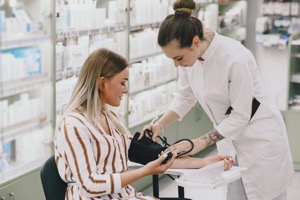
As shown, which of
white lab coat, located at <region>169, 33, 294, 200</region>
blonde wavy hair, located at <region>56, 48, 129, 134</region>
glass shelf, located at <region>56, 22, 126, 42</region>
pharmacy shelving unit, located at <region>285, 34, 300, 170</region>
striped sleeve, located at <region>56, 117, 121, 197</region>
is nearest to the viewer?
striped sleeve, located at <region>56, 117, 121, 197</region>

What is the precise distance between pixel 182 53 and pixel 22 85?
127cm

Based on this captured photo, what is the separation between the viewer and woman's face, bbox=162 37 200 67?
2641mm

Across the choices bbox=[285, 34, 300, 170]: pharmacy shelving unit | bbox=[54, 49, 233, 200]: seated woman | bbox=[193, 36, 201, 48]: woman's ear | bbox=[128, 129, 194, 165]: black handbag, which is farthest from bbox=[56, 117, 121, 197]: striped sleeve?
bbox=[285, 34, 300, 170]: pharmacy shelving unit

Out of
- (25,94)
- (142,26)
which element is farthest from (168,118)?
(142,26)

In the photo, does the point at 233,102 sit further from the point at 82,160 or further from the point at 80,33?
the point at 80,33

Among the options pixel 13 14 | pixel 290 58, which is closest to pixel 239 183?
pixel 13 14

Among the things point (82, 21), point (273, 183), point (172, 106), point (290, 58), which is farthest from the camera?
point (290, 58)

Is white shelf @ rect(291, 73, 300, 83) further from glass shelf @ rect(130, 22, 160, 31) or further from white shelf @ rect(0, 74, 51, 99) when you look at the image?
white shelf @ rect(0, 74, 51, 99)

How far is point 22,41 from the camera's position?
3.42m

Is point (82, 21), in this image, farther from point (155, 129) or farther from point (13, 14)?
point (155, 129)

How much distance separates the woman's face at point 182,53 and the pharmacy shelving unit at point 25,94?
1.13 metres

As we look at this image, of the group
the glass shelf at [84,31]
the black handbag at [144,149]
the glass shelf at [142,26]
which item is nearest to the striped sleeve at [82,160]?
the black handbag at [144,149]

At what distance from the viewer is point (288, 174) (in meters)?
3.00

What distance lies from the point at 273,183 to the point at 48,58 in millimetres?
1661
